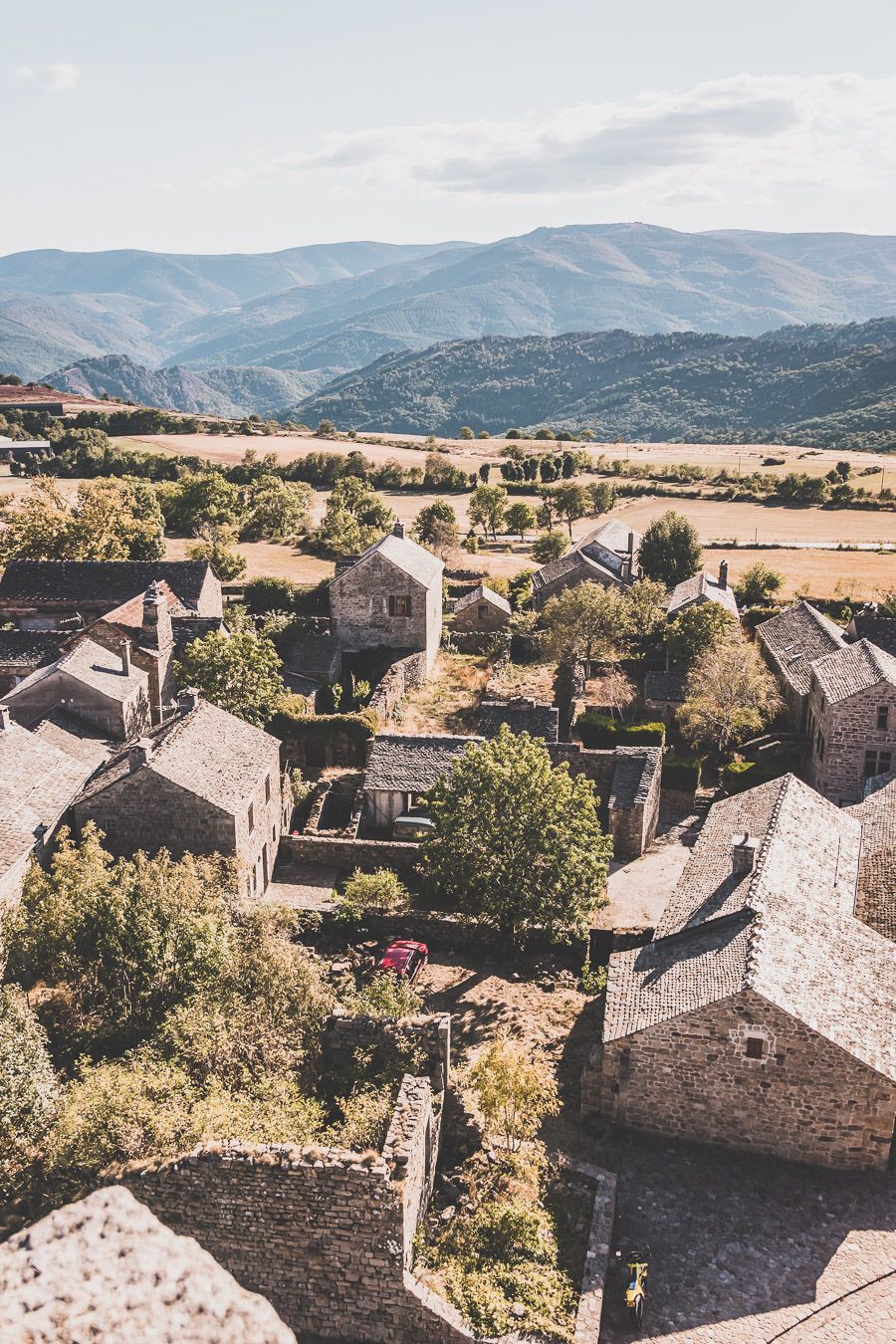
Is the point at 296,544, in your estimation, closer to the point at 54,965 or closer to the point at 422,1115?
the point at 54,965

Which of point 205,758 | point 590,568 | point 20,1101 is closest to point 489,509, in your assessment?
point 590,568

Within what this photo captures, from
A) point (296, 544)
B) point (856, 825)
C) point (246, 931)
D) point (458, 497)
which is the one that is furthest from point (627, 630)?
point (458, 497)

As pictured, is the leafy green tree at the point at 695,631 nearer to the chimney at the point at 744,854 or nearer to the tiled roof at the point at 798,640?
the tiled roof at the point at 798,640

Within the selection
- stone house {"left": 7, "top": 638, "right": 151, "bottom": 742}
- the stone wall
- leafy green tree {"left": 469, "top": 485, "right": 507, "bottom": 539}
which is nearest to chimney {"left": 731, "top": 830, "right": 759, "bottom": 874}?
the stone wall

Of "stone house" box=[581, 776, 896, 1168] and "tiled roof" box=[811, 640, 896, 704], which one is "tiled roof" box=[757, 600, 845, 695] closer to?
"tiled roof" box=[811, 640, 896, 704]

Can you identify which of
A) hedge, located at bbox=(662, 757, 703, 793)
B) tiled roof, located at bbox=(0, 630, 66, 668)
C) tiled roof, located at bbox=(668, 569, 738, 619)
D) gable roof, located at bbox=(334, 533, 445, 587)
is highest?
gable roof, located at bbox=(334, 533, 445, 587)

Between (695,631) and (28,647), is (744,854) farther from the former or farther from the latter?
(28,647)


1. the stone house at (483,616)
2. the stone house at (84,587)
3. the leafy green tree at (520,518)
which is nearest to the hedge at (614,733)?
the stone house at (483,616)
